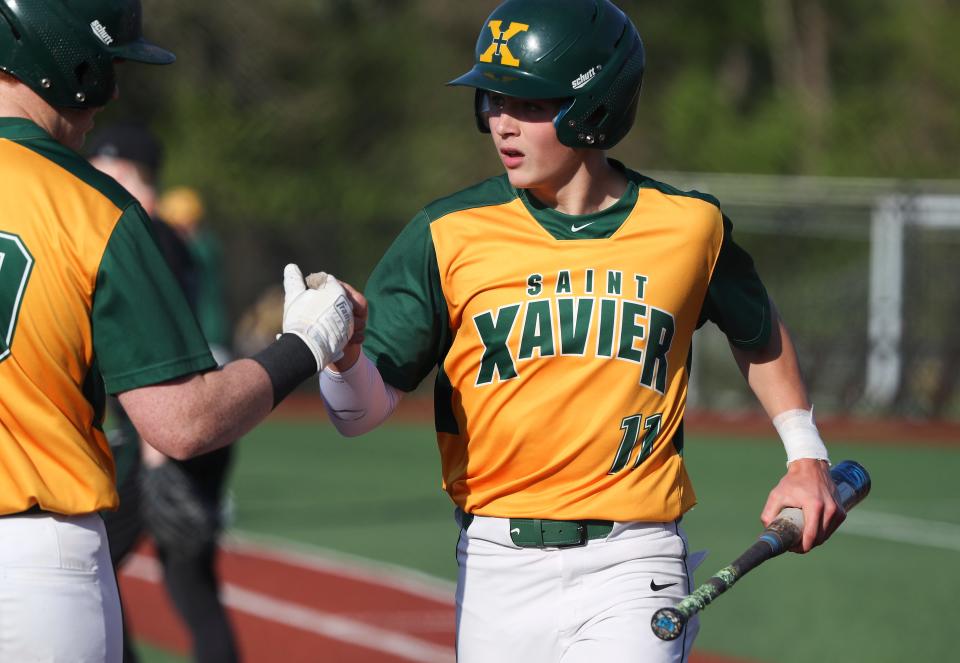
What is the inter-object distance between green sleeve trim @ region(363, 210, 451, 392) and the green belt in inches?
19.8

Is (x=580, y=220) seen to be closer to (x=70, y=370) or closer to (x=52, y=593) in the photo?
(x=70, y=370)

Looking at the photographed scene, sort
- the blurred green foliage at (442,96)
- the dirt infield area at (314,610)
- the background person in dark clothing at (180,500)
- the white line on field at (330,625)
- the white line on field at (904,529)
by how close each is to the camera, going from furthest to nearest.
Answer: the blurred green foliage at (442,96) < the white line on field at (904,529) < the dirt infield area at (314,610) < the white line on field at (330,625) < the background person in dark clothing at (180,500)

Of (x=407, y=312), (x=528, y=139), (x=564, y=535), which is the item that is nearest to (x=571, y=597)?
(x=564, y=535)

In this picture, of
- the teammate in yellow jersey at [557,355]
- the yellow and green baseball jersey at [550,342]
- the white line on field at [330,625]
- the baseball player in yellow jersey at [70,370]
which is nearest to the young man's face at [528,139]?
the teammate in yellow jersey at [557,355]

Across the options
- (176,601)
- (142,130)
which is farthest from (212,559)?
(142,130)

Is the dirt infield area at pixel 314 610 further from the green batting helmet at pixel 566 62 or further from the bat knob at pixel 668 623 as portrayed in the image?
the bat knob at pixel 668 623

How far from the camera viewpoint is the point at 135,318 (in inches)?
126

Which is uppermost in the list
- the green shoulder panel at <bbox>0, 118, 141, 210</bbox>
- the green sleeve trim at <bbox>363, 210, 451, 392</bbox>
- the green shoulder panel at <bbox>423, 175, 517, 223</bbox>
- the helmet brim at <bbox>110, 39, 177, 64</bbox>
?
the helmet brim at <bbox>110, 39, 177, 64</bbox>

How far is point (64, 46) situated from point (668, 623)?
1.89 m

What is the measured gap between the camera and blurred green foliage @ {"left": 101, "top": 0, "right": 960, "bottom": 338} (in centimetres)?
3406

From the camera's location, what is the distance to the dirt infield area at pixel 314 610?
822 centimetres

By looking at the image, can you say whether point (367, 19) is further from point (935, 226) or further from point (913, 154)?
point (935, 226)

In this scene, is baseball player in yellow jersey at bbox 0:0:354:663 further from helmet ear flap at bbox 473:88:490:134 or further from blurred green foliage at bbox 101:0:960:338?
blurred green foliage at bbox 101:0:960:338

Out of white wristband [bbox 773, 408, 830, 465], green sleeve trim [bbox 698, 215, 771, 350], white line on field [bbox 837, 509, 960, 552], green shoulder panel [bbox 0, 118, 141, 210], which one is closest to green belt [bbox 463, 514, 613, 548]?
white wristband [bbox 773, 408, 830, 465]
